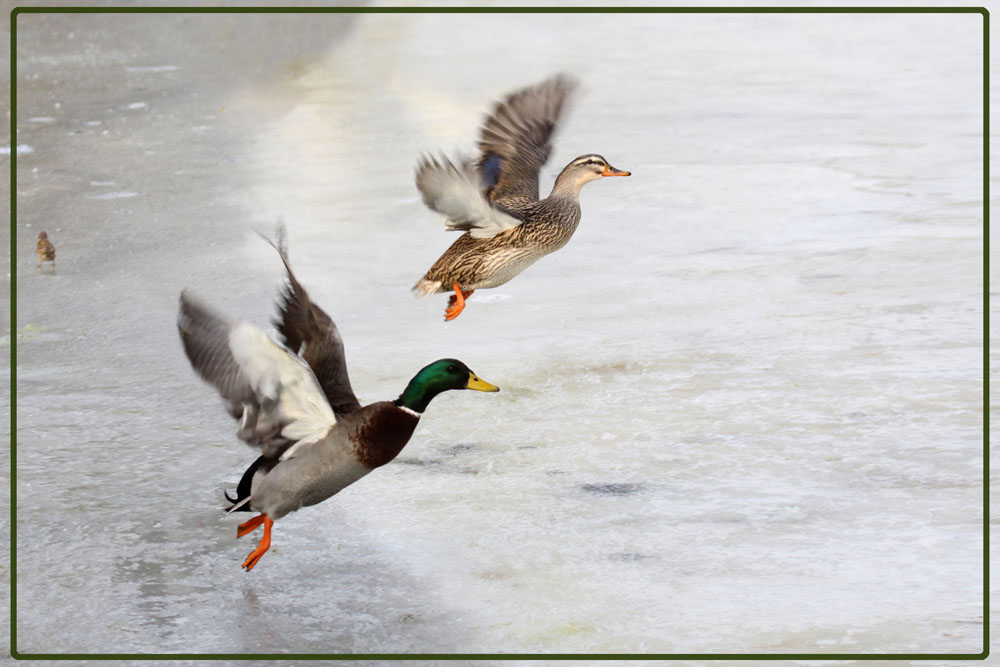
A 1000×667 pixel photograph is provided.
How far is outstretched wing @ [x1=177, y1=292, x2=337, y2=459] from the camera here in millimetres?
2451

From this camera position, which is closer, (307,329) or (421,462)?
A: (307,329)

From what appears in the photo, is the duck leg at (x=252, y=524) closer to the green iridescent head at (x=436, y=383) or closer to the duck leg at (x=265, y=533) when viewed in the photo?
the duck leg at (x=265, y=533)

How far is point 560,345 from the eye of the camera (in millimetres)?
3416

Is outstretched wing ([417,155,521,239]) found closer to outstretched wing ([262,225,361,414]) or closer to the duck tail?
the duck tail

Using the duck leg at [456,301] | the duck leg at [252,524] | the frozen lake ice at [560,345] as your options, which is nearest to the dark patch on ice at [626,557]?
the frozen lake ice at [560,345]

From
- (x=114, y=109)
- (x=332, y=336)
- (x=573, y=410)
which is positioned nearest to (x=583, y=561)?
(x=573, y=410)

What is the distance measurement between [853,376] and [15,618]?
2143 mm

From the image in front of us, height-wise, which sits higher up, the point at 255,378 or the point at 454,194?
the point at 454,194

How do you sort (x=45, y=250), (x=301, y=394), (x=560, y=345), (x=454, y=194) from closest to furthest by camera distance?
(x=454, y=194), (x=301, y=394), (x=560, y=345), (x=45, y=250)

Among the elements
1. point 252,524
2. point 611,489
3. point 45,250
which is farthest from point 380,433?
point 45,250

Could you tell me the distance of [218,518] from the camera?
3.40m

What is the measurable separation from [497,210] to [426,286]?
6.7 inches

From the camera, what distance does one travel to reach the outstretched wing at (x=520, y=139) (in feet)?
8.29

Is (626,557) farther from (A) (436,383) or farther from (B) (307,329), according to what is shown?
(B) (307,329)
